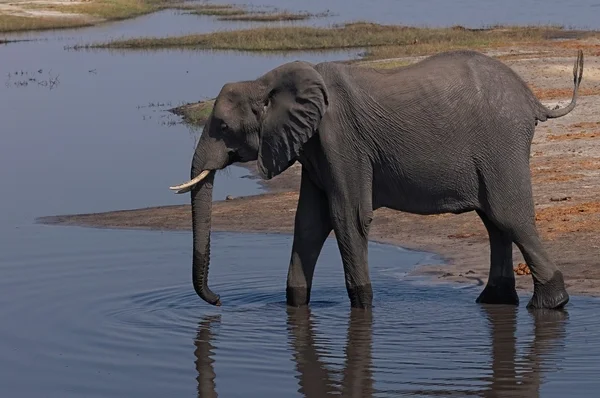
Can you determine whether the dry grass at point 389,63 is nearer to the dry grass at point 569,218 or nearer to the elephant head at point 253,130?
the dry grass at point 569,218

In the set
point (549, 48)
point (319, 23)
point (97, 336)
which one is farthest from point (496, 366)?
point (319, 23)

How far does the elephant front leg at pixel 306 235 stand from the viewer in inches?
406

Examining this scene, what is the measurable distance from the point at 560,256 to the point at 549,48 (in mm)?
20740

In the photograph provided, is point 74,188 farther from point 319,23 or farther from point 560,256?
point 319,23

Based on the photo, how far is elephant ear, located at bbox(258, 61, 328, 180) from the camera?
31.4 ft

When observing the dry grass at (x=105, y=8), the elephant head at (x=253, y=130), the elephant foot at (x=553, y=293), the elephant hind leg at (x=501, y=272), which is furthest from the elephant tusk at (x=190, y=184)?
the dry grass at (x=105, y=8)

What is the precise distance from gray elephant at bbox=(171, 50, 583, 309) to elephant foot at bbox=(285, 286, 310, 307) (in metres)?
0.71

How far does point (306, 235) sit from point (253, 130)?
1.06 meters

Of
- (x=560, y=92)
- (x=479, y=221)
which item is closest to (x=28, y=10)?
(x=560, y=92)

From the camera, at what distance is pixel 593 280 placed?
10891 mm

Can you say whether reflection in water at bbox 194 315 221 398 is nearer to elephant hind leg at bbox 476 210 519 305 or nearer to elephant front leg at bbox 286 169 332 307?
elephant front leg at bbox 286 169 332 307

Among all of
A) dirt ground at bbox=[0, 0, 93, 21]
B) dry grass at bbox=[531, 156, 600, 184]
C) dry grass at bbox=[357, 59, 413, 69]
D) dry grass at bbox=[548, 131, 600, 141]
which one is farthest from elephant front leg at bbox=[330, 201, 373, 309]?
dirt ground at bbox=[0, 0, 93, 21]

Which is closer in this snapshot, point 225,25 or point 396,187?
point 396,187

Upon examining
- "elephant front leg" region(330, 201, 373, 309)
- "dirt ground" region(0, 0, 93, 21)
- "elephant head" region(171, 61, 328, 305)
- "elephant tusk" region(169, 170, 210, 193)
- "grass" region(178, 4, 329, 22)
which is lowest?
"grass" region(178, 4, 329, 22)
